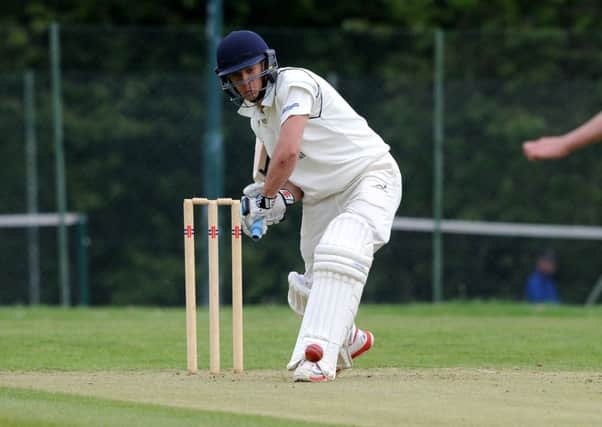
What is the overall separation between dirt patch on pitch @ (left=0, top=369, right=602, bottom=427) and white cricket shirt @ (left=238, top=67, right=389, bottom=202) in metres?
1.07

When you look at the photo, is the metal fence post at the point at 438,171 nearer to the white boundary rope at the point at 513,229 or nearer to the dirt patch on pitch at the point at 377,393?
the white boundary rope at the point at 513,229

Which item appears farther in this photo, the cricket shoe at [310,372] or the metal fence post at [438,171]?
the metal fence post at [438,171]

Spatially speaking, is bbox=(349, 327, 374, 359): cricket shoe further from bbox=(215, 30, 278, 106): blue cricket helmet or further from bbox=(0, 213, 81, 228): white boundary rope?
bbox=(0, 213, 81, 228): white boundary rope

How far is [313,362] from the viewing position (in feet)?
23.4

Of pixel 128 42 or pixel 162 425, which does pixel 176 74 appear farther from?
pixel 162 425

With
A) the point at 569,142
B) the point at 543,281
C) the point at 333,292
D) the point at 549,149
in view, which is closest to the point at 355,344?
the point at 333,292

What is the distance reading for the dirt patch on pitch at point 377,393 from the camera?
596 cm

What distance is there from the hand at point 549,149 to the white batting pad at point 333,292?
1797 millimetres

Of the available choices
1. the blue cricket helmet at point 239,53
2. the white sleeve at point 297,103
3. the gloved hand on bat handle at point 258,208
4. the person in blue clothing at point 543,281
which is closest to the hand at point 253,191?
the gloved hand on bat handle at point 258,208

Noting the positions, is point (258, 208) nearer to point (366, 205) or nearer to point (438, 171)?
point (366, 205)

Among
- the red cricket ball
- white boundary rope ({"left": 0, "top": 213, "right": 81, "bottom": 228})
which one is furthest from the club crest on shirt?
white boundary rope ({"left": 0, "top": 213, "right": 81, "bottom": 228})

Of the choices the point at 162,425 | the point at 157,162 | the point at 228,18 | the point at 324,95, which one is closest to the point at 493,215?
the point at 157,162

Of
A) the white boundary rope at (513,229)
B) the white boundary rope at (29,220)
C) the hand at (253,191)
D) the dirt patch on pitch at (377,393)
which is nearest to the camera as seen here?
the dirt patch on pitch at (377,393)

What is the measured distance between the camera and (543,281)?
16.9 meters
